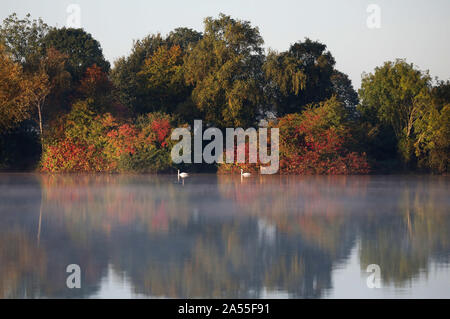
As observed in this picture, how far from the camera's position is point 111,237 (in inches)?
493

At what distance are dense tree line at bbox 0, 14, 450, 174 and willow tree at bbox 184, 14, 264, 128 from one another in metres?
0.07

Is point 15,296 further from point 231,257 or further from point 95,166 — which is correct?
point 95,166

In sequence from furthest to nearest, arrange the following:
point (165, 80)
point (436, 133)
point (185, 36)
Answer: point (185, 36), point (165, 80), point (436, 133)

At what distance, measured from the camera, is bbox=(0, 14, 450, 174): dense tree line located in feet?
125

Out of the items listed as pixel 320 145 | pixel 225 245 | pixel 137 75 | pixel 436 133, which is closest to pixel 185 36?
pixel 137 75

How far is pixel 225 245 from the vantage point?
1152 cm

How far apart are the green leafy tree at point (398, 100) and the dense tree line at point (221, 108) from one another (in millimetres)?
63

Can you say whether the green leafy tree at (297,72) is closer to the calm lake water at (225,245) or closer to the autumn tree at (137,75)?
the autumn tree at (137,75)

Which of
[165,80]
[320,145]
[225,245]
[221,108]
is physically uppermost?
[165,80]

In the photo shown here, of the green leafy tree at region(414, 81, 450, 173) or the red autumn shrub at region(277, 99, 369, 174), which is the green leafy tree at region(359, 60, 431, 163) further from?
the red autumn shrub at region(277, 99, 369, 174)

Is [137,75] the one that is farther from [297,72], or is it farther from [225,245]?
[225,245]

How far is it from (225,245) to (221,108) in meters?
29.1

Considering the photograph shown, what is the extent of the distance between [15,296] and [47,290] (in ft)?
1.43

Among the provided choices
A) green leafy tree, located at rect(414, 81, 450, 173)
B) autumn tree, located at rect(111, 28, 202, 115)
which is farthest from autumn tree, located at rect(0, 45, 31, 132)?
green leafy tree, located at rect(414, 81, 450, 173)
